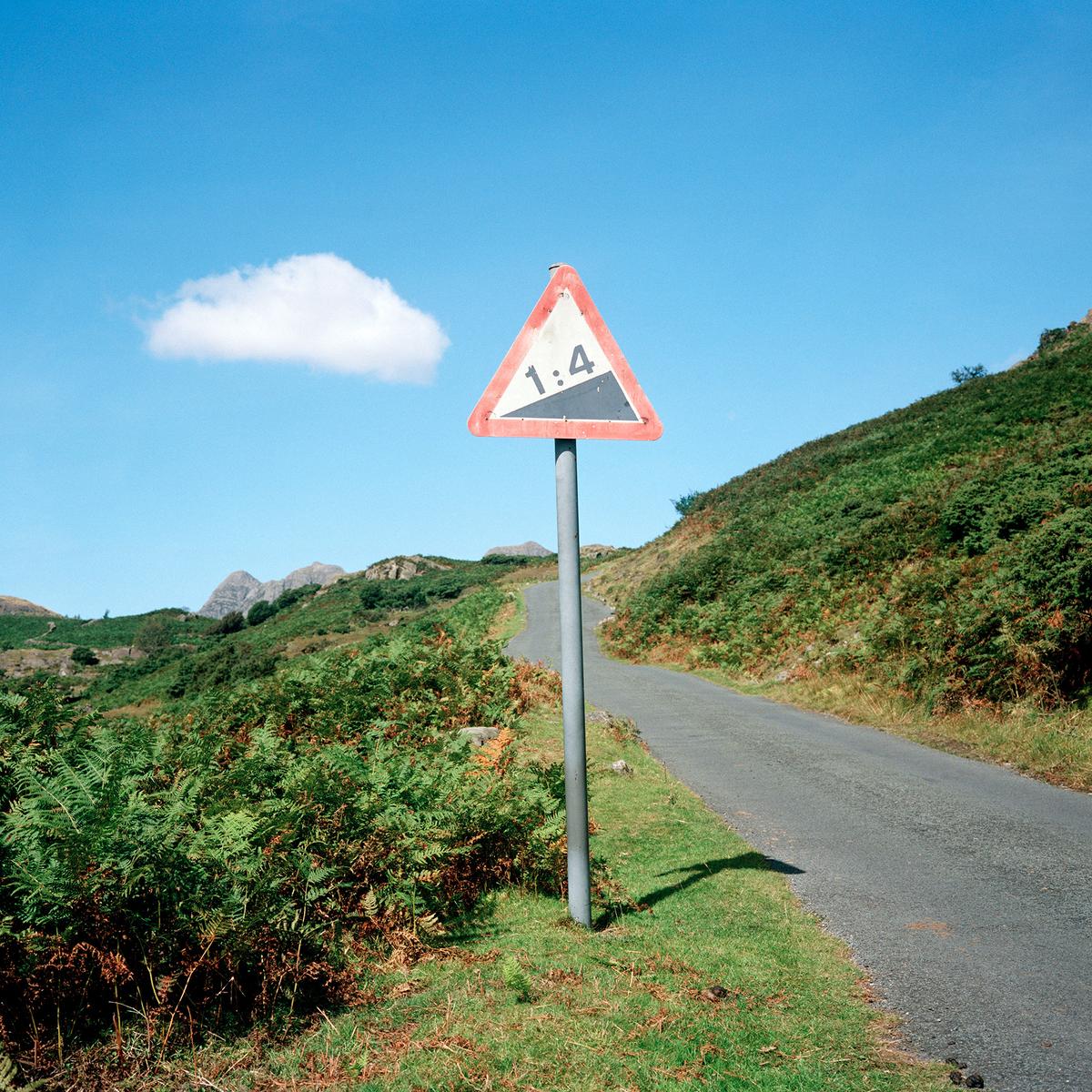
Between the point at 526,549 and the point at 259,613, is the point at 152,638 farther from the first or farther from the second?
the point at 526,549

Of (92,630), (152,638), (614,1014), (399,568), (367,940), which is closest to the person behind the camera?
(614,1014)

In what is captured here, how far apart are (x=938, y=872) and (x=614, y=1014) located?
3447mm

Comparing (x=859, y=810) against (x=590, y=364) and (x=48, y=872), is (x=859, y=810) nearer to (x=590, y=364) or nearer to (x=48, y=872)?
(x=590, y=364)

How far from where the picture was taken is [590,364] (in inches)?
174

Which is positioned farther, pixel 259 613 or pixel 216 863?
pixel 259 613

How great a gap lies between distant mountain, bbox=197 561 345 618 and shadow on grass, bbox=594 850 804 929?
145 metres

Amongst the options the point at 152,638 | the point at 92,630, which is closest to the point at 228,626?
the point at 152,638

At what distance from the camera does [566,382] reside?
14.4 ft

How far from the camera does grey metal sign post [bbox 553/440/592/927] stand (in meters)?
4.20

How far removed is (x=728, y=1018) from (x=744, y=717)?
10574mm

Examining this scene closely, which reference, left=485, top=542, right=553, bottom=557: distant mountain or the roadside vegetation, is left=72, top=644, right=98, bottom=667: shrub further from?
left=485, top=542, right=553, bottom=557: distant mountain

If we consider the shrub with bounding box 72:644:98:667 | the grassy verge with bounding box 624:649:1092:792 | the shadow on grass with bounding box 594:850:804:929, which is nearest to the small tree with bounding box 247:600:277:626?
the shrub with bounding box 72:644:98:667

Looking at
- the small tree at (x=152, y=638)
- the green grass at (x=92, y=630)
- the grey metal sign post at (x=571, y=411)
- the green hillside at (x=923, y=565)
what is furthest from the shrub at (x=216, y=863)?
the green grass at (x=92, y=630)

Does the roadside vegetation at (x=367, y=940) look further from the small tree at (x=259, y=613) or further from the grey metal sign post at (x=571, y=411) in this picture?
the small tree at (x=259, y=613)
